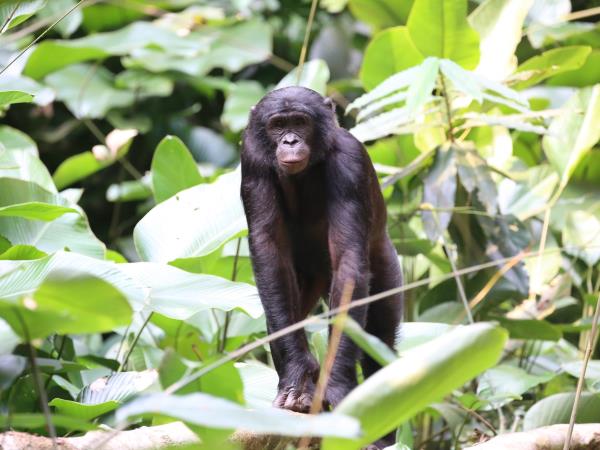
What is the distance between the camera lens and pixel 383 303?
4723 millimetres

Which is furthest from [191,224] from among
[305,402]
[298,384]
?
[305,402]

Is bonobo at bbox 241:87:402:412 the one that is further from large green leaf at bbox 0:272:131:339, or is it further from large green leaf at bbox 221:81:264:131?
large green leaf at bbox 221:81:264:131

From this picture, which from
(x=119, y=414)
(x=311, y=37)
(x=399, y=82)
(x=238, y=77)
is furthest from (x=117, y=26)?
(x=119, y=414)

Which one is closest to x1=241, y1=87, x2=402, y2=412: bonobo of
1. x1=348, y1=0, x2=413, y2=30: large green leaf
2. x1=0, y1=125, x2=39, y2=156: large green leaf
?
x1=0, y1=125, x2=39, y2=156: large green leaf

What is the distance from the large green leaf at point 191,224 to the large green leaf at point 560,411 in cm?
175

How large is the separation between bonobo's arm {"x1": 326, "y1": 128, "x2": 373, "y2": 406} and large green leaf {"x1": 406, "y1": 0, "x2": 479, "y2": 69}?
5.61 feet

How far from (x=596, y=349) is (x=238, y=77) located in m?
5.67

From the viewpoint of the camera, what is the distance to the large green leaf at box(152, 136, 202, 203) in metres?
5.54

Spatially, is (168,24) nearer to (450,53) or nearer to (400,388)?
(450,53)

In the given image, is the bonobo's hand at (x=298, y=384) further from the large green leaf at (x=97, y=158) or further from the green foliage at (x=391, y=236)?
the large green leaf at (x=97, y=158)

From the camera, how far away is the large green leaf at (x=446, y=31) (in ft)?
18.6

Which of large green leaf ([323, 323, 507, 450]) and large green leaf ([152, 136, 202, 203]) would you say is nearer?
large green leaf ([323, 323, 507, 450])

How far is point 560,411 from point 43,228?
2.77 meters

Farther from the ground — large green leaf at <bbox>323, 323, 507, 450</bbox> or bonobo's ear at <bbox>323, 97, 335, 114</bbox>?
large green leaf at <bbox>323, 323, 507, 450</bbox>
